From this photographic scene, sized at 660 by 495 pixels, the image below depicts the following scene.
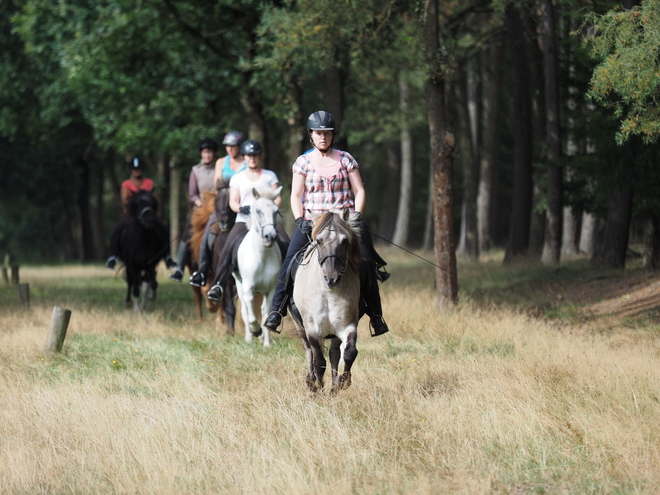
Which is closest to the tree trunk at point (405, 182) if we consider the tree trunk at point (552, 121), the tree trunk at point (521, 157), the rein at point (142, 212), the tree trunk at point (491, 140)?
the tree trunk at point (491, 140)

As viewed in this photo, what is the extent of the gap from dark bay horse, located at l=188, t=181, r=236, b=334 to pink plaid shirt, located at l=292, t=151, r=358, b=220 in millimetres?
5247

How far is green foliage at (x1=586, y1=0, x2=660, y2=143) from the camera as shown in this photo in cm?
1125

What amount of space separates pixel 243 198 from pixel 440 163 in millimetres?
3571

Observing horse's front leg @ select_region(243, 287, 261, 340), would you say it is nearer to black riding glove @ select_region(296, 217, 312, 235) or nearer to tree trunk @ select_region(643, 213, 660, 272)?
black riding glove @ select_region(296, 217, 312, 235)

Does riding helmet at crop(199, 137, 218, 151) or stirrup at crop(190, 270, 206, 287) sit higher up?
riding helmet at crop(199, 137, 218, 151)

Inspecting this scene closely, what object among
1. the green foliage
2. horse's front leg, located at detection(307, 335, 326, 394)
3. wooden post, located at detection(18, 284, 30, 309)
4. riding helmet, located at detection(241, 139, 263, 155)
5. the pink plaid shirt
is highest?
the green foliage

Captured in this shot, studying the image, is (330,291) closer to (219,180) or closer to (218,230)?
(218,230)

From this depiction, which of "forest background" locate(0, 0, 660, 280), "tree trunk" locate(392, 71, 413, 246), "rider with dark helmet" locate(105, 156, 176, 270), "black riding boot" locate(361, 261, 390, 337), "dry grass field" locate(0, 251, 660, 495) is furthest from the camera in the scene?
"tree trunk" locate(392, 71, 413, 246)

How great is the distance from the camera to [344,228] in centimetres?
880

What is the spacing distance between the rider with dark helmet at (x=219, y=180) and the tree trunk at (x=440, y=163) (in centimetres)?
309

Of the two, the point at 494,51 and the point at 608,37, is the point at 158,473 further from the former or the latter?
the point at 494,51

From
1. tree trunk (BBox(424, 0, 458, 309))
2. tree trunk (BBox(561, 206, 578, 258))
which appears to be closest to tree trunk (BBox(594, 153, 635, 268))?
tree trunk (BBox(424, 0, 458, 309))

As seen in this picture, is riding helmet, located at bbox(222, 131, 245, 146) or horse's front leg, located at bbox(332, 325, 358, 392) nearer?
horse's front leg, located at bbox(332, 325, 358, 392)

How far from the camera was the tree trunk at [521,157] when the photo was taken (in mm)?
26438
